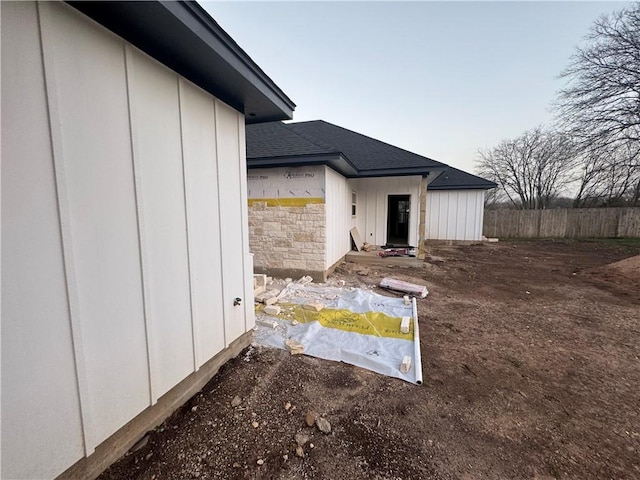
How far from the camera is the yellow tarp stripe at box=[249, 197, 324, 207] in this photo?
239 inches

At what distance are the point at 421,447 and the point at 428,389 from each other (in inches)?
28.3

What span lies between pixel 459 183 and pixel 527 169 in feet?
45.3

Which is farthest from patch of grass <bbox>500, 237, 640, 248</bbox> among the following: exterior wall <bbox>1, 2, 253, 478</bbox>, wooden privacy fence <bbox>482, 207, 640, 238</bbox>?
exterior wall <bbox>1, 2, 253, 478</bbox>

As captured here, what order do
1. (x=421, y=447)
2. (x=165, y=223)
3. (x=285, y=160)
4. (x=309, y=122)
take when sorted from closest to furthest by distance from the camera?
1. (x=421, y=447)
2. (x=165, y=223)
3. (x=285, y=160)
4. (x=309, y=122)

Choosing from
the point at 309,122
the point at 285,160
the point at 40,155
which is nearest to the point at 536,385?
the point at 40,155

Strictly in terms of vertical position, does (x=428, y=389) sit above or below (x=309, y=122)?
below

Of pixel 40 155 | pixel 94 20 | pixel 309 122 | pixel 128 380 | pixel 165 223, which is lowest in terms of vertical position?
pixel 128 380

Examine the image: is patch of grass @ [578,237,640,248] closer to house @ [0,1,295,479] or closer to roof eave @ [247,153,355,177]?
roof eave @ [247,153,355,177]

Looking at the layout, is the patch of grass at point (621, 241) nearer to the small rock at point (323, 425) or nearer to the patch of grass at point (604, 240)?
the patch of grass at point (604, 240)

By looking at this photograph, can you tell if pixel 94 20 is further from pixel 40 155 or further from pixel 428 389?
pixel 428 389

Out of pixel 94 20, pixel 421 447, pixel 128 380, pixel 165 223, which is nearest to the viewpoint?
pixel 94 20

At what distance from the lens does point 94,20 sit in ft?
4.83

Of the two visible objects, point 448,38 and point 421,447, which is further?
point 448,38

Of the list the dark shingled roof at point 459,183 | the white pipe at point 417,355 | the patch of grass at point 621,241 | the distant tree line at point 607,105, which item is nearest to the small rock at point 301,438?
the white pipe at point 417,355
